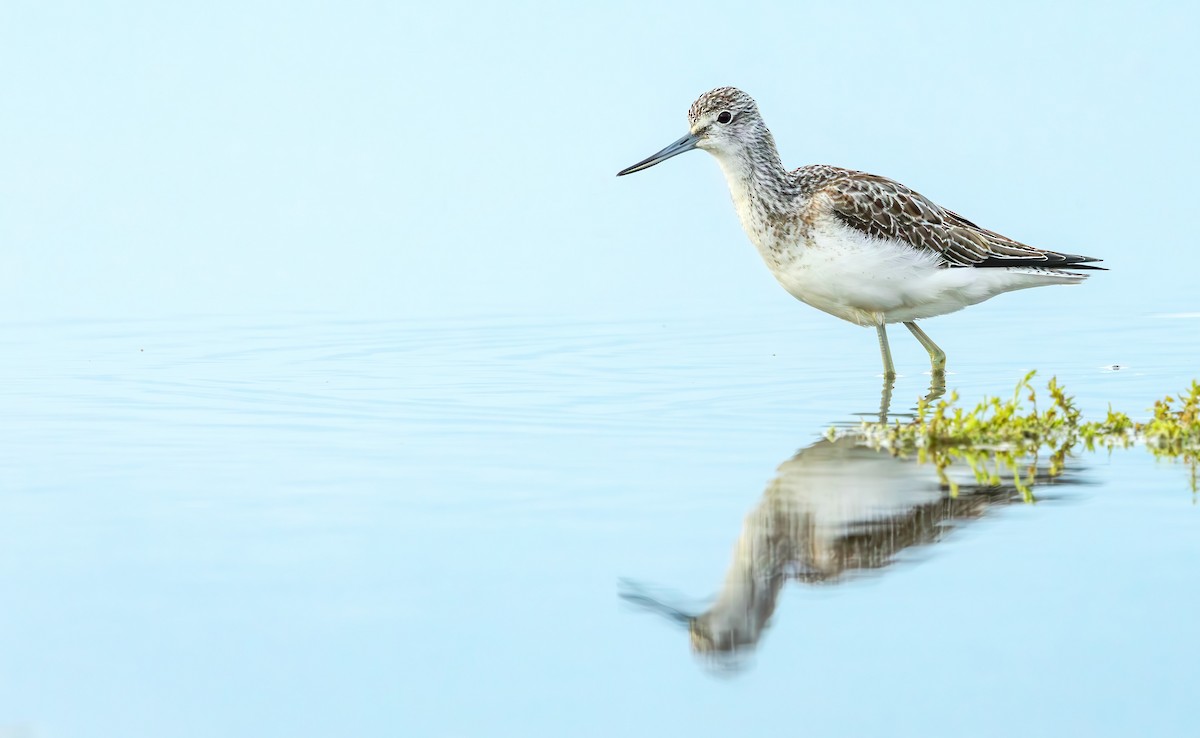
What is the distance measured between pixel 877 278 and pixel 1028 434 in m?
2.99

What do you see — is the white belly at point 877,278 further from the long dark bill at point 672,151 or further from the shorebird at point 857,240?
the long dark bill at point 672,151

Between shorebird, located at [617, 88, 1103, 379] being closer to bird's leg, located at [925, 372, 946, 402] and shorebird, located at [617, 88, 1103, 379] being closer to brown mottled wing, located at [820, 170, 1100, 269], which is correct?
brown mottled wing, located at [820, 170, 1100, 269]

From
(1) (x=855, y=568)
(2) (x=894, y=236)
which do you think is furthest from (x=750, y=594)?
(2) (x=894, y=236)

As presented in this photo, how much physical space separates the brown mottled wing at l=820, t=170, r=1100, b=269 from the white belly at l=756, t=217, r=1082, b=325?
0.35ft

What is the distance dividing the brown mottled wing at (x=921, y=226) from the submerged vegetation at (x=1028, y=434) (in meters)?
2.94

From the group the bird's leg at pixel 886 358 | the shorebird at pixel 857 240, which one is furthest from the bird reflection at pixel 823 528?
the bird's leg at pixel 886 358

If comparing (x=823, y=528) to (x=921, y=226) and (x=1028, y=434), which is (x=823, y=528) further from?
(x=921, y=226)

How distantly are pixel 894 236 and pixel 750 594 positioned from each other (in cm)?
672

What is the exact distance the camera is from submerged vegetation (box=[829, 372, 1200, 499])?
922cm

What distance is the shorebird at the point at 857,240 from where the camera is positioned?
493 inches

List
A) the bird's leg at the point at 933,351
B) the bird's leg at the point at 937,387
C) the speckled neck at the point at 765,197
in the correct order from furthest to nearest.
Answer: the bird's leg at the point at 933,351, the speckled neck at the point at 765,197, the bird's leg at the point at 937,387

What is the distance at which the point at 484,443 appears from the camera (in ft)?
33.2

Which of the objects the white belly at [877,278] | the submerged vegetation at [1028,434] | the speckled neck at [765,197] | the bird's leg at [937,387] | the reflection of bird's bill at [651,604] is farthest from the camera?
the speckled neck at [765,197]

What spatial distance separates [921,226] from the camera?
1301cm
